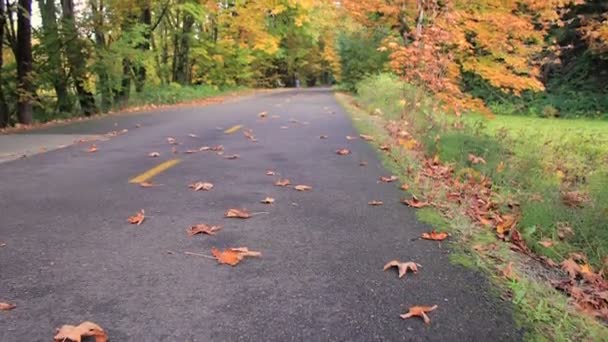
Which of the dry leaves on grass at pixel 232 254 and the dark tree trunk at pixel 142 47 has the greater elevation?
the dark tree trunk at pixel 142 47

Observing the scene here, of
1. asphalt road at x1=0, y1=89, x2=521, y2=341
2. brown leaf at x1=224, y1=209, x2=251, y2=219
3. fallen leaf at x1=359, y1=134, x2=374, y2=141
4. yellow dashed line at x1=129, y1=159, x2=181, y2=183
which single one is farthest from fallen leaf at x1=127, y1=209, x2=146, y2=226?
fallen leaf at x1=359, y1=134, x2=374, y2=141

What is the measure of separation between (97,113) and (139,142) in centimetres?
775

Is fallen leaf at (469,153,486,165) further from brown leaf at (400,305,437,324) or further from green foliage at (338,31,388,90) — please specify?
green foliage at (338,31,388,90)

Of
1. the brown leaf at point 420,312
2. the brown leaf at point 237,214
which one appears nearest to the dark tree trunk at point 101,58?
the brown leaf at point 237,214

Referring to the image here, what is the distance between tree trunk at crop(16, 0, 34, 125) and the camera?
13.9 m

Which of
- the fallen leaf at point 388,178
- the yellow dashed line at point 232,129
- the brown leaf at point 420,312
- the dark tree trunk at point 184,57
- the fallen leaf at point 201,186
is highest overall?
the dark tree trunk at point 184,57

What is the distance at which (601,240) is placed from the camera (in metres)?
4.97

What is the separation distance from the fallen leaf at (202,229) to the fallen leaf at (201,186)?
57.7 inches

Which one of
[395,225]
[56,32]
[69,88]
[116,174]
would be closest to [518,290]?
[395,225]

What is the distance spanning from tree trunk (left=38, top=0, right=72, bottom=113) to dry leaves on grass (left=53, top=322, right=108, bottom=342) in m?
14.3

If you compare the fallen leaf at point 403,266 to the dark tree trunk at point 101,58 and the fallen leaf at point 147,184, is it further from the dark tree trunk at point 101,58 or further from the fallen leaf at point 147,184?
the dark tree trunk at point 101,58

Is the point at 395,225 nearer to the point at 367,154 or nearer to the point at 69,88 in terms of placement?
the point at 367,154

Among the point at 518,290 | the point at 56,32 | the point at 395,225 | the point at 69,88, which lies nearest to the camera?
the point at 518,290

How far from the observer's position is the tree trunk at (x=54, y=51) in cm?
1508
